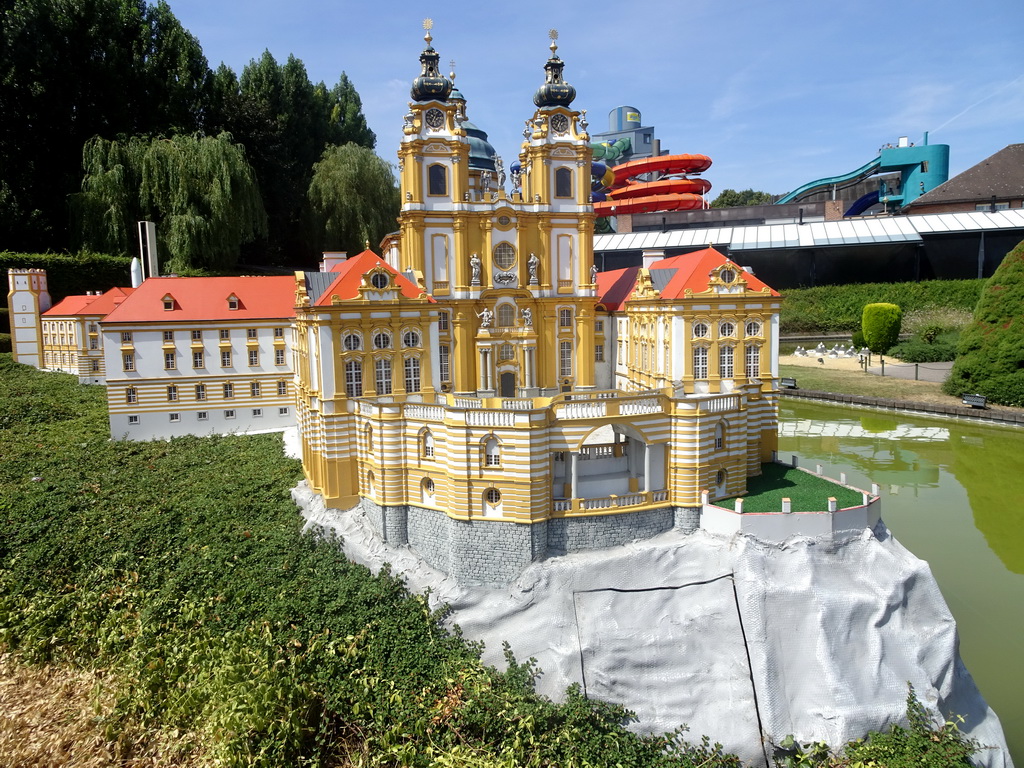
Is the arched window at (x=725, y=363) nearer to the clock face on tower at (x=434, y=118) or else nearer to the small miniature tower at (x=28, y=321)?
the clock face on tower at (x=434, y=118)

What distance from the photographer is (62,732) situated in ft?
59.5

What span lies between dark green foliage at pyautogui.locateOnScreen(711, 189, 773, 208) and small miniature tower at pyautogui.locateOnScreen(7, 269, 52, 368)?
90400 mm

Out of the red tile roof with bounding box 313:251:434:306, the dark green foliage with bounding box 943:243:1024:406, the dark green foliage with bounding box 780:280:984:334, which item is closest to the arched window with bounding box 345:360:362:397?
the red tile roof with bounding box 313:251:434:306

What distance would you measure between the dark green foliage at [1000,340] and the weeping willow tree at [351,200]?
42.4 metres

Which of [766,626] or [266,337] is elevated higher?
[266,337]

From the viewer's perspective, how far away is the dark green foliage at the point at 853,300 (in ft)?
196

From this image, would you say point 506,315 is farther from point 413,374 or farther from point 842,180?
point 842,180

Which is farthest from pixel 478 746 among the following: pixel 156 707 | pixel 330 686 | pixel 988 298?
pixel 988 298

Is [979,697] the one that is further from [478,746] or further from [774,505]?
[478,746]

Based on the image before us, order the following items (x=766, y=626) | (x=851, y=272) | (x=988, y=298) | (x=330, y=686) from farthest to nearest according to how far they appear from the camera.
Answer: (x=851, y=272) → (x=988, y=298) → (x=766, y=626) → (x=330, y=686)

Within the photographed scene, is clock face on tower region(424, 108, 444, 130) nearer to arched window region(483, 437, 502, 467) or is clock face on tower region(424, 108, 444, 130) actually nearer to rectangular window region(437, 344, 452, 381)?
rectangular window region(437, 344, 452, 381)

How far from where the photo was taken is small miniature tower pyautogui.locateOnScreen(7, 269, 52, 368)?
151 ft

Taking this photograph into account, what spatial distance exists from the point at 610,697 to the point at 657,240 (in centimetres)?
5347

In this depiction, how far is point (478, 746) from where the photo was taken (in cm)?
1750
